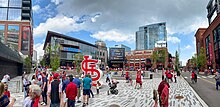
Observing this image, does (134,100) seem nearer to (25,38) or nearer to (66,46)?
(25,38)

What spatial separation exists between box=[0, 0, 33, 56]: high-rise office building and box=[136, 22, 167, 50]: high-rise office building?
298ft

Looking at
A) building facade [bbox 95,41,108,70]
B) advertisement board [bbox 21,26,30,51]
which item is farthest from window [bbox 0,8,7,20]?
building facade [bbox 95,41,108,70]

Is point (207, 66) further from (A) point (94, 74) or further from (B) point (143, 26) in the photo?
(B) point (143, 26)

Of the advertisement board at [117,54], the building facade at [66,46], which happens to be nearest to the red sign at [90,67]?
the building facade at [66,46]

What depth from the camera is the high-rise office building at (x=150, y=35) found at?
14350 centimetres

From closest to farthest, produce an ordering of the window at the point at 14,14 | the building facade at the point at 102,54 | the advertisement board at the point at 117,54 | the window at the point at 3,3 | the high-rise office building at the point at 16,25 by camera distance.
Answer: the high-rise office building at the point at 16,25, the window at the point at 14,14, the window at the point at 3,3, the advertisement board at the point at 117,54, the building facade at the point at 102,54

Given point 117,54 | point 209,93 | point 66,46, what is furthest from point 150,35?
point 209,93

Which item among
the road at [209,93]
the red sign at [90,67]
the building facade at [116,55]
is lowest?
the road at [209,93]

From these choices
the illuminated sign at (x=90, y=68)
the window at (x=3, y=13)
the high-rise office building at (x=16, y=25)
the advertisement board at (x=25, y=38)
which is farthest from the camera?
the window at (x=3, y=13)

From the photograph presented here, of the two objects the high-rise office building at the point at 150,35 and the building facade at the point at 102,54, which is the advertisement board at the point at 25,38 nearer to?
the building facade at the point at 102,54

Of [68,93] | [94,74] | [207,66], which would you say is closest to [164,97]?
[68,93]

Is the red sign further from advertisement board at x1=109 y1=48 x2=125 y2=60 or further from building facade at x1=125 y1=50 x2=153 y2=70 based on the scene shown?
building facade at x1=125 y1=50 x2=153 y2=70

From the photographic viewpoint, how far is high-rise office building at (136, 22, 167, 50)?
14350cm

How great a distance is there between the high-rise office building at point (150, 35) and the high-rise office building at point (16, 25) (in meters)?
90.8
